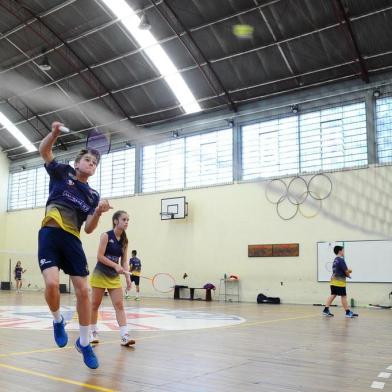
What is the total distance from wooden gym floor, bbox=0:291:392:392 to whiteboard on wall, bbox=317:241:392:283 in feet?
35.4

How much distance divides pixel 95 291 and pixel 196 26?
16.5 metres

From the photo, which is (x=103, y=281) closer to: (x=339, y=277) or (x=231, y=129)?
(x=339, y=277)

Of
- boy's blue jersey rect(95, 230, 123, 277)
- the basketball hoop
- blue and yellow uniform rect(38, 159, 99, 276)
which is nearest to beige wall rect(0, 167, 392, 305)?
the basketball hoop

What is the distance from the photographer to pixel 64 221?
5.16 metres

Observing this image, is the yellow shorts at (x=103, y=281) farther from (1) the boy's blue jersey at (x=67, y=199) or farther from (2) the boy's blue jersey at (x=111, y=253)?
(1) the boy's blue jersey at (x=67, y=199)

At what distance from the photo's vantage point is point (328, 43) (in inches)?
803

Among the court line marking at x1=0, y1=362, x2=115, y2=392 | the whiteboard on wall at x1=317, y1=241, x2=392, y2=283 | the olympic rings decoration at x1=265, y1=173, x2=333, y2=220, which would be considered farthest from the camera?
the olympic rings decoration at x1=265, y1=173, x2=333, y2=220

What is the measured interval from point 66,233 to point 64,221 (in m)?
0.12

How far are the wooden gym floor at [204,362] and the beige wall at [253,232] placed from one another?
11318 millimetres

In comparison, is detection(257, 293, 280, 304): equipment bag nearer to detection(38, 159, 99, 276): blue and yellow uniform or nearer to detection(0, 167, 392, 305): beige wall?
detection(0, 167, 392, 305): beige wall

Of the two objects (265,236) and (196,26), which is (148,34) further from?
(265,236)

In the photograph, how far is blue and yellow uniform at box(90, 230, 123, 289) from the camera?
294 inches

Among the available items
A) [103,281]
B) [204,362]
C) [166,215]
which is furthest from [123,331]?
[166,215]

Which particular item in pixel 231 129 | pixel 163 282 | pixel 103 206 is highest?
pixel 231 129
